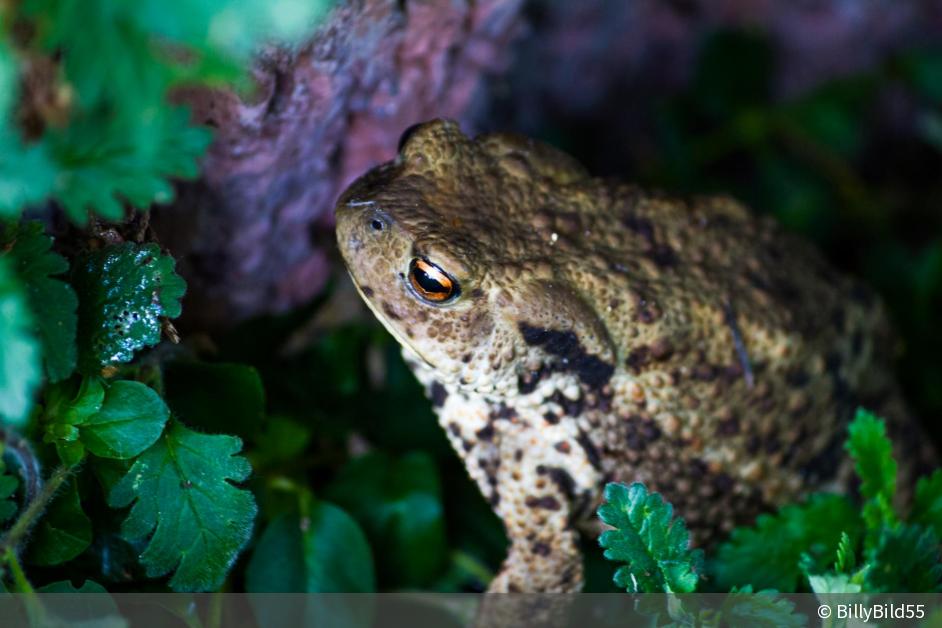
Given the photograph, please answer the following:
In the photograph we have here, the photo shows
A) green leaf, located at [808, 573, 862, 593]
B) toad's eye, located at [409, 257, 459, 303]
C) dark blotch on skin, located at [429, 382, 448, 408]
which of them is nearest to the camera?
green leaf, located at [808, 573, 862, 593]

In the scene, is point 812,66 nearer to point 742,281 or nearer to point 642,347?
point 742,281

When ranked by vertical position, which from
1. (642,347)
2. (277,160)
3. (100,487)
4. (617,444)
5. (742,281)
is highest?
(277,160)

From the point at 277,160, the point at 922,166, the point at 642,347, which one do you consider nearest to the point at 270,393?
the point at 277,160

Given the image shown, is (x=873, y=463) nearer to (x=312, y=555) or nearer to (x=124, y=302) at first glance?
(x=312, y=555)

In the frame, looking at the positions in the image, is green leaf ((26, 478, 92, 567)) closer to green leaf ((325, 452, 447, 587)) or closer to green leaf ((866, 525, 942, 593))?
green leaf ((325, 452, 447, 587))

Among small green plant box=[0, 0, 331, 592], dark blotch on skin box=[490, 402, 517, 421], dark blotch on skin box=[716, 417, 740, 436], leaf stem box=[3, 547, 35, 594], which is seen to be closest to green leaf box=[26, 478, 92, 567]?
small green plant box=[0, 0, 331, 592]

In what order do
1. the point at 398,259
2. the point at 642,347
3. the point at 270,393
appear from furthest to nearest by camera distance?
the point at 270,393, the point at 642,347, the point at 398,259

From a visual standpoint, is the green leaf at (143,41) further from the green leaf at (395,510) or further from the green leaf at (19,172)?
the green leaf at (395,510)
